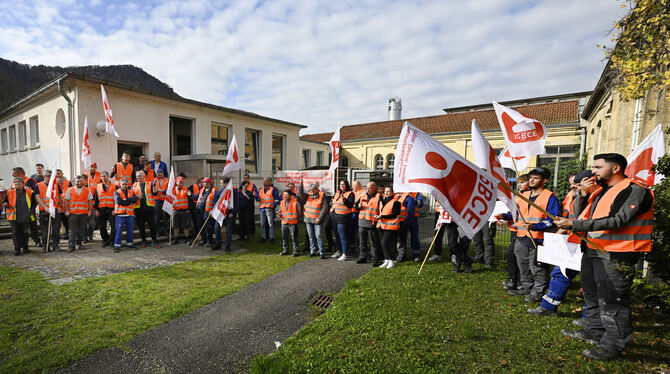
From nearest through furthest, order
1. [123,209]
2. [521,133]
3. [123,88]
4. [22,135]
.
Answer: [521,133] → [123,209] → [123,88] → [22,135]

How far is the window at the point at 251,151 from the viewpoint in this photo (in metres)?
16.5


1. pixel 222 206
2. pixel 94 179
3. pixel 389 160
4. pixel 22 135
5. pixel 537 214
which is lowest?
pixel 222 206

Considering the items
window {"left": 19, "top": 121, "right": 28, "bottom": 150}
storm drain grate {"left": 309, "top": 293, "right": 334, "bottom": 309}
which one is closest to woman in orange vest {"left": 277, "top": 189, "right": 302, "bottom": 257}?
storm drain grate {"left": 309, "top": 293, "right": 334, "bottom": 309}

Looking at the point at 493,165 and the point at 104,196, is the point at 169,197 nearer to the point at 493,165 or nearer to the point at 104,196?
the point at 104,196

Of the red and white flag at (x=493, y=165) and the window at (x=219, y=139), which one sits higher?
the window at (x=219, y=139)

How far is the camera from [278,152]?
61.1 feet

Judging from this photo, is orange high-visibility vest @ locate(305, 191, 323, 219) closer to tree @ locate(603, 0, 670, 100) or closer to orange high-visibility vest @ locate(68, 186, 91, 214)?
orange high-visibility vest @ locate(68, 186, 91, 214)

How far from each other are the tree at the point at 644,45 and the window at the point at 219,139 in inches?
565

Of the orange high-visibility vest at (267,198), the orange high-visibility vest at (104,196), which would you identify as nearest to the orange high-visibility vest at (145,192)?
the orange high-visibility vest at (104,196)

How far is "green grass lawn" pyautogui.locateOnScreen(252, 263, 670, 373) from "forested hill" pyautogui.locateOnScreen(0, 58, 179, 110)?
28.5 meters

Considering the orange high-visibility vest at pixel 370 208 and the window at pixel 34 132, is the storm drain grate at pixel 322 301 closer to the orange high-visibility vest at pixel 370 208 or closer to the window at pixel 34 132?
the orange high-visibility vest at pixel 370 208

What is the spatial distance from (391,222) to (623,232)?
12.8ft

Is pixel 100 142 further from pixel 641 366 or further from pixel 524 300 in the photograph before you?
pixel 641 366

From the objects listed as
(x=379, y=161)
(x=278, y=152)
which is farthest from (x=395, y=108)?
(x=278, y=152)
